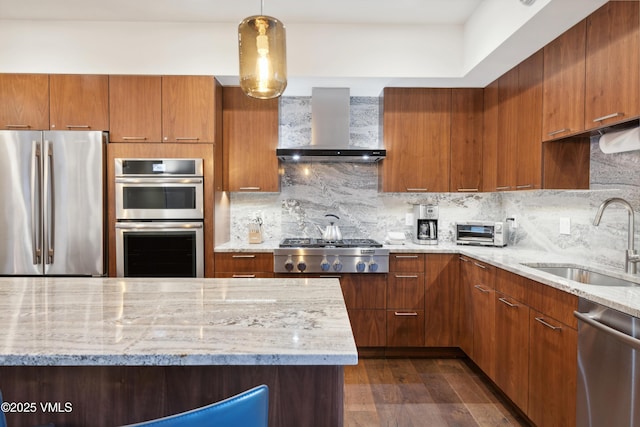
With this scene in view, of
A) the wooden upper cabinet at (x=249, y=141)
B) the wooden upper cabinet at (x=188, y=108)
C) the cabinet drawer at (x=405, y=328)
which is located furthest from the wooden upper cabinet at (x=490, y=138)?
the wooden upper cabinet at (x=188, y=108)

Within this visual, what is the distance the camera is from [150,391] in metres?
1.12

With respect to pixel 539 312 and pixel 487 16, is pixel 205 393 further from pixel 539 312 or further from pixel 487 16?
pixel 487 16

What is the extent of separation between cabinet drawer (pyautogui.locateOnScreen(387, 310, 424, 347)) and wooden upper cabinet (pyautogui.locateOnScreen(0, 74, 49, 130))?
323 centimetres

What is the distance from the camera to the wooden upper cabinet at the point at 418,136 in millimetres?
3266

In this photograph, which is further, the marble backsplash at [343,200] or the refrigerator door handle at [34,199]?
the marble backsplash at [343,200]

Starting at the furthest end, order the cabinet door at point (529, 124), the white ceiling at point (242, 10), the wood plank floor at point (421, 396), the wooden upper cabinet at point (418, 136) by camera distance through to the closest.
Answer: the wooden upper cabinet at point (418, 136)
the white ceiling at point (242, 10)
the cabinet door at point (529, 124)
the wood plank floor at point (421, 396)

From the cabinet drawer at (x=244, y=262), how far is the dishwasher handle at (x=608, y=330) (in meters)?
2.11

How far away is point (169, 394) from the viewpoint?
1.12 m

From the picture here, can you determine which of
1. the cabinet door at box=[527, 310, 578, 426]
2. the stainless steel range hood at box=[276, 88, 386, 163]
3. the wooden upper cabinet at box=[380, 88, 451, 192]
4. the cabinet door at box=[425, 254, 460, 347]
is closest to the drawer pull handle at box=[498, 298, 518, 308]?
the cabinet door at box=[527, 310, 578, 426]

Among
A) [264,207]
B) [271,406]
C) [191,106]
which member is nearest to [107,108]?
[191,106]

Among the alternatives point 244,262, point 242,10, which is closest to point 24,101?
point 242,10

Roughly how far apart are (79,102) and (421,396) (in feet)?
11.2

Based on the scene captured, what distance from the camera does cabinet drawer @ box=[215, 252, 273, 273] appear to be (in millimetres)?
3018

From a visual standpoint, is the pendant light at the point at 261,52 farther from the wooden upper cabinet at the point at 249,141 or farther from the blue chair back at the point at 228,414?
the wooden upper cabinet at the point at 249,141
